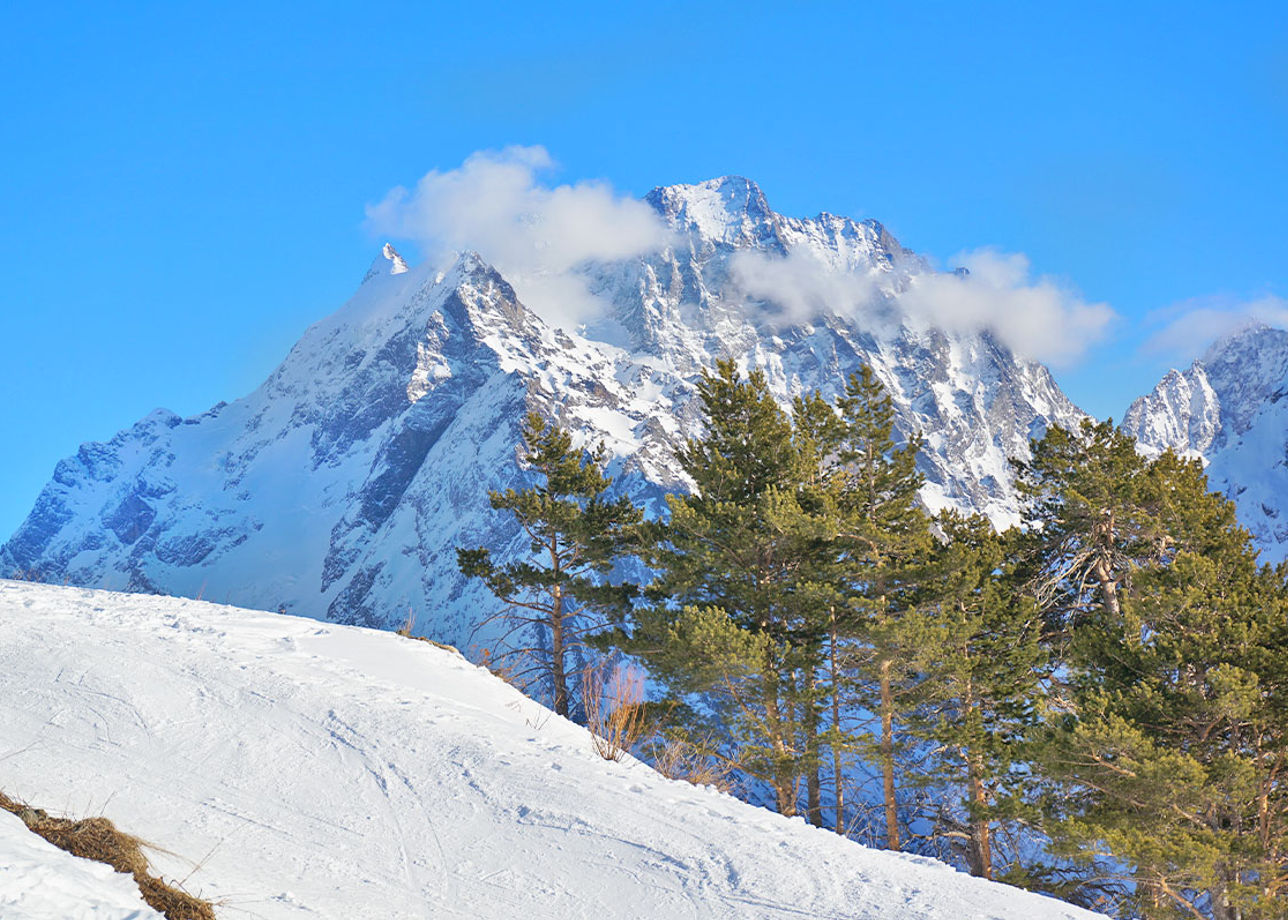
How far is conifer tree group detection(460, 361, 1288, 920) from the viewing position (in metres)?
13.5

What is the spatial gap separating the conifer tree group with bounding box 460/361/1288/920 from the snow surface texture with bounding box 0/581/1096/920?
23.7 ft

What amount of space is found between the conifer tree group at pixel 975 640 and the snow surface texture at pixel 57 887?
10.7 meters

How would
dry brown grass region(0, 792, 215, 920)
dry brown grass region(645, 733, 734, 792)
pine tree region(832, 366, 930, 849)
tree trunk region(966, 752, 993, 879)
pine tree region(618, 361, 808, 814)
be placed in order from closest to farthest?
1. dry brown grass region(0, 792, 215, 920)
2. dry brown grass region(645, 733, 734, 792)
3. pine tree region(618, 361, 808, 814)
4. pine tree region(832, 366, 930, 849)
5. tree trunk region(966, 752, 993, 879)

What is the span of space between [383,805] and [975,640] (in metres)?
13.2

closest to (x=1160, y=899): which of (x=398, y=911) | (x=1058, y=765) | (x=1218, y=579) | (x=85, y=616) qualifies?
(x=1058, y=765)

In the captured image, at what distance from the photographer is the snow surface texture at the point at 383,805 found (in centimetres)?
608

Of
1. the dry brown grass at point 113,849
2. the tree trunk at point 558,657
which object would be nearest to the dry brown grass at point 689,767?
the tree trunk at point 558,657

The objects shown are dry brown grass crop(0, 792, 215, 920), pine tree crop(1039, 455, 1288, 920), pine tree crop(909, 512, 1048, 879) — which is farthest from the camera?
pine tree crop(909, 512, 1048, 879)

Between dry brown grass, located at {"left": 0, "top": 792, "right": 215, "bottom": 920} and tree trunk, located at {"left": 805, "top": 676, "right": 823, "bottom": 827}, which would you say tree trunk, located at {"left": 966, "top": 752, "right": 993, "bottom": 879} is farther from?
dry brown grass, located at {"left": 0, "top": 792, "right": 215, "bottom": 920}

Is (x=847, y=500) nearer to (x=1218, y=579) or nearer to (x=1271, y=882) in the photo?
(x=1218, y=579)

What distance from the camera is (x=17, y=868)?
187 inches

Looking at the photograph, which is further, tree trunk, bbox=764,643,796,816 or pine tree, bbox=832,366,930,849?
pine tree, bbox=832,366,930,849

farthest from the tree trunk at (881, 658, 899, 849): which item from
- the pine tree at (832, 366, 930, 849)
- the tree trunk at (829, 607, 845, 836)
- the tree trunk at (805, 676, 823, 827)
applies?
the tree trunk at (805, 676, 823, 827)

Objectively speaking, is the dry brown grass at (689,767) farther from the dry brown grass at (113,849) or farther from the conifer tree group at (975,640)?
the dry brown grass at (113,849)
